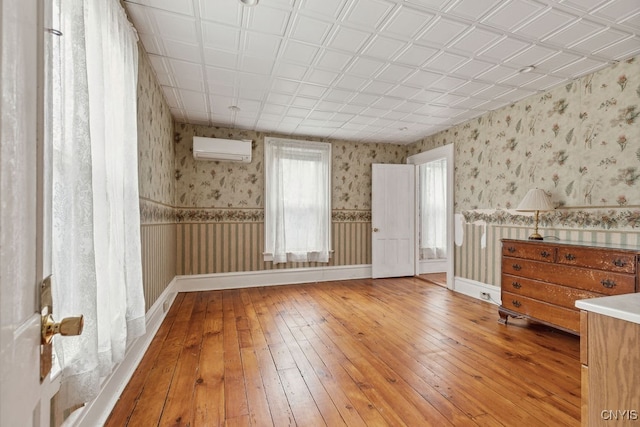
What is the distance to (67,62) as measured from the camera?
1.05 meters

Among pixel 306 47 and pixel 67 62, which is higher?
pixel 306 47

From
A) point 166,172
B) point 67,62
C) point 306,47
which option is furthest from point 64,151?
point 166,172

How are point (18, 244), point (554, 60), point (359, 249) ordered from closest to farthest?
point (18, 244) < point (554, 60) < point (359, 249)

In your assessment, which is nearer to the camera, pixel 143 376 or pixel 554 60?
pixel 143 376

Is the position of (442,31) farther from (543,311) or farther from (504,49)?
(543,311)

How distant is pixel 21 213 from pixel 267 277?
436cm

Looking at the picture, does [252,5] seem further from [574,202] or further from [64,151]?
[574,202]

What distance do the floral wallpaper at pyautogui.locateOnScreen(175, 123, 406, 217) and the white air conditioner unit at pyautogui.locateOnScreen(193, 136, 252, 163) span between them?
22 centimetres

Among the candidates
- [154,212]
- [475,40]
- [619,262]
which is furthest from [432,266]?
[154,212]

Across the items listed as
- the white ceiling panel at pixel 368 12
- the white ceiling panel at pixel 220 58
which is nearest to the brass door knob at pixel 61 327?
the white ceiling panel at pixel 368 12

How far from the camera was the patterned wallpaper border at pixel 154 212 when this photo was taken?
2375mm

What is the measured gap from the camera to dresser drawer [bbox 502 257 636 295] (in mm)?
2121

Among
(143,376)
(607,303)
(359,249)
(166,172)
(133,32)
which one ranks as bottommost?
(143,376)

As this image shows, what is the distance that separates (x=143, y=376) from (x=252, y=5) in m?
2.62
